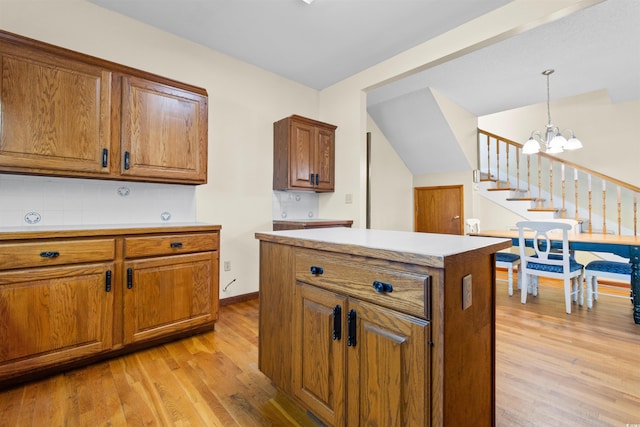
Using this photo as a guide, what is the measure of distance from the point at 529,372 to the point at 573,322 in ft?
4.30

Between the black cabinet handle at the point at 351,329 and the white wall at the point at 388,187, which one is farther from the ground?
the white wall at the point at 388,187

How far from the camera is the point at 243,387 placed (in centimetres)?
173

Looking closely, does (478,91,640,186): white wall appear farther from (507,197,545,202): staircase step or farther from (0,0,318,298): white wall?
(0,0,318,298): white wall

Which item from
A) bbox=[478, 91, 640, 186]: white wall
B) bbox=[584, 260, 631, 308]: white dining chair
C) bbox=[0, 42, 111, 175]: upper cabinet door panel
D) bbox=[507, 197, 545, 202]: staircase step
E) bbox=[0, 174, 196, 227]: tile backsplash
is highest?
bbox=[478, 91, 640, 186]: white wall

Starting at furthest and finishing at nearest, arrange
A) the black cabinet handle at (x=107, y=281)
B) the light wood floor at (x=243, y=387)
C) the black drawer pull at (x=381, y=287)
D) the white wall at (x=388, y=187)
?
1. the white wall at (x=388, y=187)
2. the black cabinet handle at (x=107, y=281)
3. the light wood floor at (x=243, y=387)
4. the black drawer pull at (x=381, y=287)

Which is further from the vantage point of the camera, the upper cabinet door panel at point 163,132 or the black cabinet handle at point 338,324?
the upper cabinet door panel at point 163,132

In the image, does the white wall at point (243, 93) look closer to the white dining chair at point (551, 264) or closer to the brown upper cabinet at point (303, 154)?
the brown upper cabinet at point (303, 154)

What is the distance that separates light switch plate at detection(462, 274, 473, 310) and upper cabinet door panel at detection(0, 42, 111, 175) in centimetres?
245

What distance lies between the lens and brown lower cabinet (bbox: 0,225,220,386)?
1695mm

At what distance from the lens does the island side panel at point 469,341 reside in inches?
36.5

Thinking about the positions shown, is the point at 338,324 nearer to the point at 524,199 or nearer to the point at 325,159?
the point at 325,159

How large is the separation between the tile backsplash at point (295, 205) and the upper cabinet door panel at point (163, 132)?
122cm

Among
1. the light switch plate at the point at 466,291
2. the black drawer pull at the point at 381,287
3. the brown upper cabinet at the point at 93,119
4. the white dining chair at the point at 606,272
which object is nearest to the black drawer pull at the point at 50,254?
the brown upper cabinet at the point at 93,119

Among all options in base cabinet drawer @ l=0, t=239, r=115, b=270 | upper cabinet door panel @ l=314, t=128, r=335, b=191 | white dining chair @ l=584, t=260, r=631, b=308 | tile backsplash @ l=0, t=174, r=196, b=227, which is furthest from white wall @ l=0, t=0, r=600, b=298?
white dining chair @ l=584, t=260, r=631, b=308
